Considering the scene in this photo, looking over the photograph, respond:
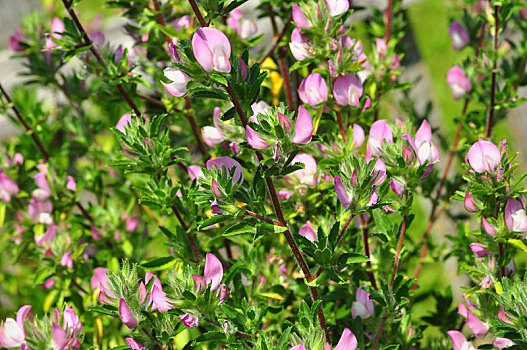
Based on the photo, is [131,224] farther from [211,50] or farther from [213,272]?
[211,50]

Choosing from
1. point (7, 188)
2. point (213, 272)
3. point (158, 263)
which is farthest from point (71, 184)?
point (213, 272)

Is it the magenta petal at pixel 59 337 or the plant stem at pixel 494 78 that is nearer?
the magenta petal at pixel 59 337

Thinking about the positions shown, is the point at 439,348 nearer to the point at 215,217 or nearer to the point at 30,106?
the point at 215,217

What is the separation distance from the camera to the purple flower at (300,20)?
3.01ft

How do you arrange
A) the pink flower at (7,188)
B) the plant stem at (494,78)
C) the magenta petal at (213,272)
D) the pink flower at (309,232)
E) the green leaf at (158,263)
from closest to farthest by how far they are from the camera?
the magenta petal at (213,272) < the pink flower at (309,232) < the green leaf at (158,263) < the plant stem at (494,78) < the pink flower at (7,188)

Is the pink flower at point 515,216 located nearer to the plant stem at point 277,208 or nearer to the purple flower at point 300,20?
the plant stem at point 277,208

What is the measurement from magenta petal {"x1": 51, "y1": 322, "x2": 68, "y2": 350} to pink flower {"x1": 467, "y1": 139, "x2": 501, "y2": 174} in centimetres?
68

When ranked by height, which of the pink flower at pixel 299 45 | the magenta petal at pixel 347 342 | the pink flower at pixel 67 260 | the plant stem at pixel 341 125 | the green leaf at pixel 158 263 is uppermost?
the pink flower at pixel 299 45

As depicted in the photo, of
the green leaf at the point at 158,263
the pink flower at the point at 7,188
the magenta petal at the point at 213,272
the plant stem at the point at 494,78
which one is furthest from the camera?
the pink flower at the point at 7,188

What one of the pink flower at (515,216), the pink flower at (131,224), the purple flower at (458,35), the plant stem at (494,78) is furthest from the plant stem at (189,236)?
the purple flower at (458,35)

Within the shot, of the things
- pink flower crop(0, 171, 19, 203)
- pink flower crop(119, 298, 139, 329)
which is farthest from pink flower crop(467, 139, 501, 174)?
pink flower crop(0, 171, 19, 203)

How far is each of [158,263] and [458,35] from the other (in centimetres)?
94

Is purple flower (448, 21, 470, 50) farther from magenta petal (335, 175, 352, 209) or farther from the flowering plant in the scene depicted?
magenta petal (335, 175, 352, 209)

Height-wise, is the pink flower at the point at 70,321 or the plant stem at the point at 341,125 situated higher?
the plant stem at the point at 341,125
